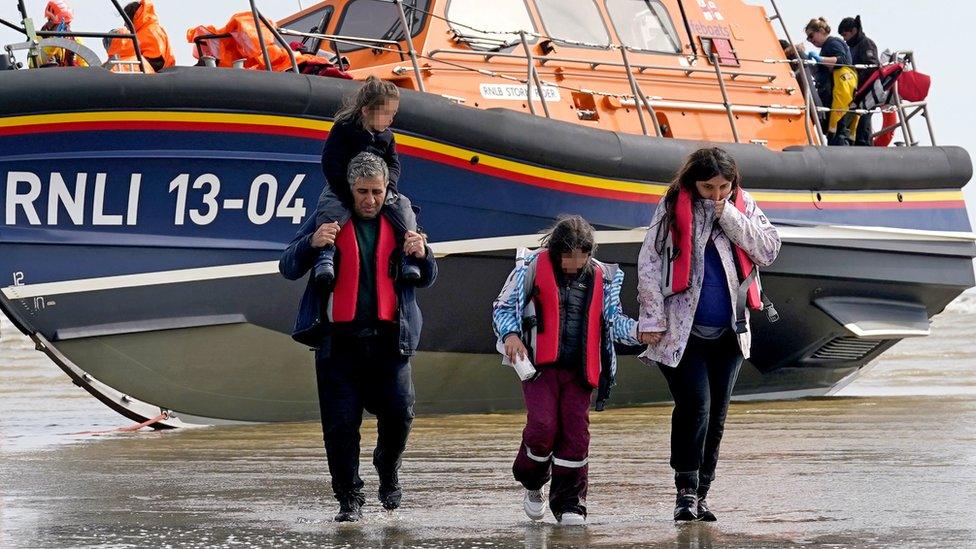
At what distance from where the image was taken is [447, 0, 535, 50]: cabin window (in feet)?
26.9

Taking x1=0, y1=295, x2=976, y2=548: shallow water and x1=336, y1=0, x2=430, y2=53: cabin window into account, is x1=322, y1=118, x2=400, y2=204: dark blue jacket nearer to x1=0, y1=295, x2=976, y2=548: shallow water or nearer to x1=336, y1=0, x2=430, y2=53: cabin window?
x1=0, y1=295, x2=976, y2=548: shallow water

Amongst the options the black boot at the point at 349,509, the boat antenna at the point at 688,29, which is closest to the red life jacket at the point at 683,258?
the black boot at the point at 349,509

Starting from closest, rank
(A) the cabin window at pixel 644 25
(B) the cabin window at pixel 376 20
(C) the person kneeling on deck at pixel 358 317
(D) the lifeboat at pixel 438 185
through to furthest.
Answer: (C) the person kneeling on deck at pixel 358 317 → (D) the lifeboat at pixel 438 185 → (B) the cabin window at pixel 376 20 → (A) the cabin window at pixel 644 25

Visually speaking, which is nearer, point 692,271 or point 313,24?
point 692,271

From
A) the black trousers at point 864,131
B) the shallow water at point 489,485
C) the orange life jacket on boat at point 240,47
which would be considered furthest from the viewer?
the black trousers at point 864,131

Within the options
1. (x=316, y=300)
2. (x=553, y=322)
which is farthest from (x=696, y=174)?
(x=316, y=300)

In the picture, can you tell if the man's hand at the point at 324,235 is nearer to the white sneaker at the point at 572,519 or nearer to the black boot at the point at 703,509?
the white sneaker at the point at 572,519

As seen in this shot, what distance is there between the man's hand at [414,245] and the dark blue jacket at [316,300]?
Result: 35 millimetres

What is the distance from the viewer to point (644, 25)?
9.19m

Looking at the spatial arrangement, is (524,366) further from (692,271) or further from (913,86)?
(913,86)

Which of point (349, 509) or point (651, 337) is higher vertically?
point (651, 337)

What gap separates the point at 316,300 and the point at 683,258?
112 cm

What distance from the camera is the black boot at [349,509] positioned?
4.34 metres

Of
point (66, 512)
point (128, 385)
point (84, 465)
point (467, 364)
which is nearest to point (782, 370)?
point (467, 364)
